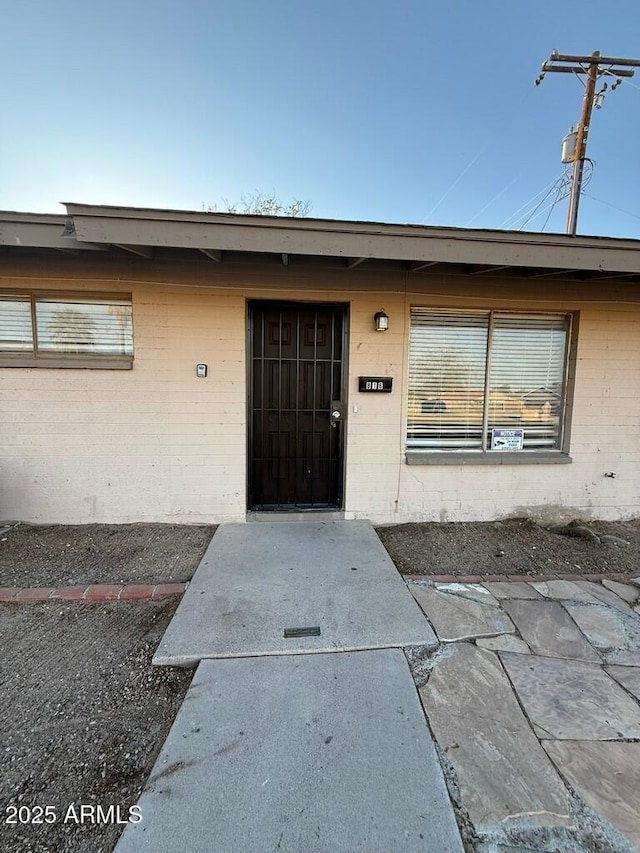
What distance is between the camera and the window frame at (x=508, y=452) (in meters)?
4.29

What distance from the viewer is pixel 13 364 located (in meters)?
3.85

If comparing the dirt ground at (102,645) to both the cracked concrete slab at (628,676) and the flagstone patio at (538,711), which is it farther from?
the cracked concrete slab at (628,676)

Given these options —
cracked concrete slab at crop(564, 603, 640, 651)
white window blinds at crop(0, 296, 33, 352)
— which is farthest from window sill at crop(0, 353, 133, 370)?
cracked concrete slab at crop(564, 603, 640, 651)

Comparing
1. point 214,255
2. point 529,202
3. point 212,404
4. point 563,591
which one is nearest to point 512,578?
point 563,591

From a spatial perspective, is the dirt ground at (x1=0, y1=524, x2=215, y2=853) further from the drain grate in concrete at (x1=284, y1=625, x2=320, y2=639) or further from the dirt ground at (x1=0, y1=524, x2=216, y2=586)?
the drain grate in concrete at (x1=284, y1=625, x2=320, y2=639)

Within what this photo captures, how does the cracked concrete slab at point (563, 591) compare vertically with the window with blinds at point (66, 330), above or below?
below

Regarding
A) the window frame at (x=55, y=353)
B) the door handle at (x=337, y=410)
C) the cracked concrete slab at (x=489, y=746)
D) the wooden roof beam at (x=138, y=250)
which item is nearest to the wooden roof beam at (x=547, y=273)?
the door handle at (x=337, y=410)

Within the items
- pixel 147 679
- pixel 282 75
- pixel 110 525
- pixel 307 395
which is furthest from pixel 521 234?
pixel 282 75

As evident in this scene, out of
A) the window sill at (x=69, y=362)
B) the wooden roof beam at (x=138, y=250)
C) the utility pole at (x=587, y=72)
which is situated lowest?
the window sill at (x=69, y=362)

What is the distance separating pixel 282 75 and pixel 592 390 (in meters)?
7.92

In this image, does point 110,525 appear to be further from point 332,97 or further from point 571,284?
point 332,97

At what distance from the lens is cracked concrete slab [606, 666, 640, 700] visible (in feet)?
6.94

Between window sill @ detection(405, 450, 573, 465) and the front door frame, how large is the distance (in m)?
0.73

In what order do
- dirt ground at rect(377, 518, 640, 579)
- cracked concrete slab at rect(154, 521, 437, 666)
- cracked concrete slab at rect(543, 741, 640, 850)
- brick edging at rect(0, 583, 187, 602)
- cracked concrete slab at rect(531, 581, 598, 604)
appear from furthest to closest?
dirt ground at rect(377, 518, 640, 579) → cracked concrete slab at rect(531, 581, 598, 604) → brick edging at rect(0, 583, 187, 602) → cracked concrete slab at rect(154, 521, 437, 666) → cracked concrete slab at rect(543, 741, 640, 850)
